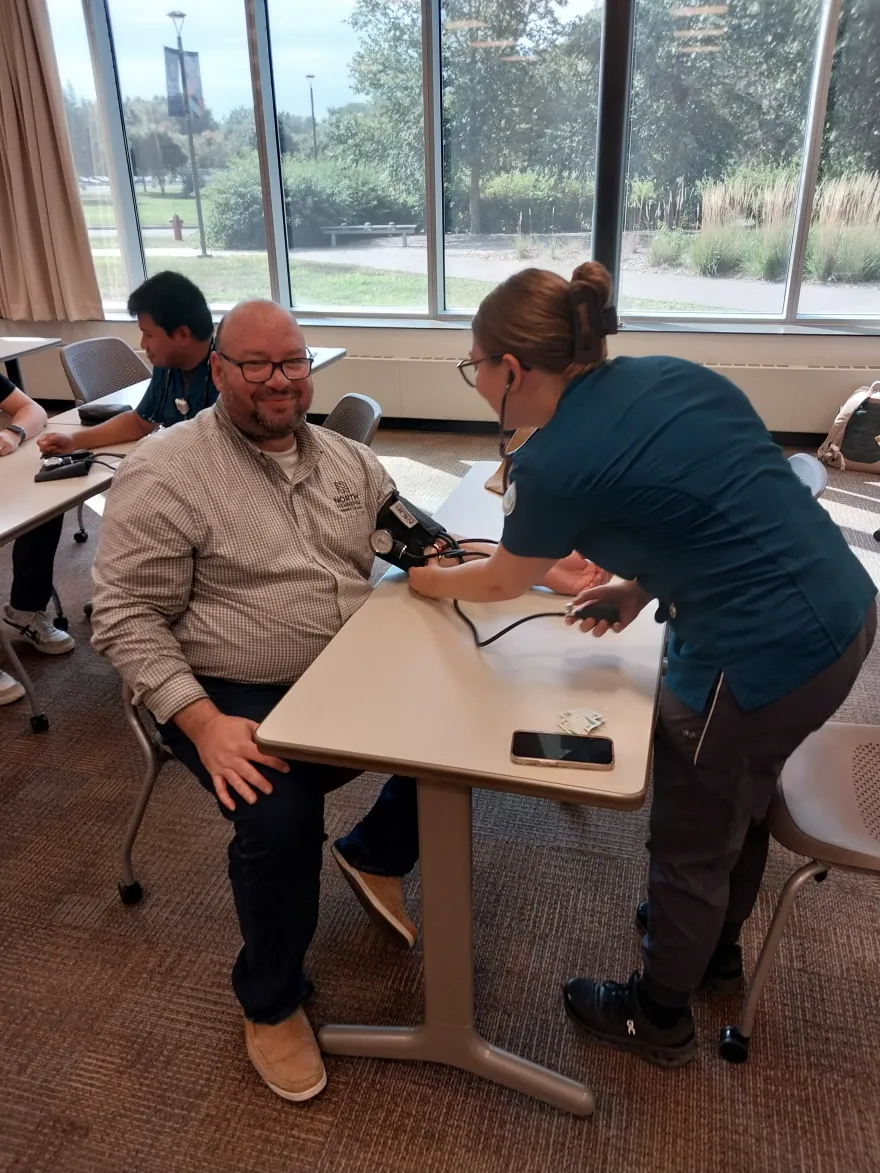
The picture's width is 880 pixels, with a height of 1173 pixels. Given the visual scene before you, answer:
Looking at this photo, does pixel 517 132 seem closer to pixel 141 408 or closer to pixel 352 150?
pixel 352 150

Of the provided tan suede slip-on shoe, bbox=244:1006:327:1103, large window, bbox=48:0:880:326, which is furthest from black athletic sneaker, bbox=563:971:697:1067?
large window, bbox=48:0:880:326

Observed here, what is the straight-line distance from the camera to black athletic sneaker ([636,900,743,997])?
5.11ft

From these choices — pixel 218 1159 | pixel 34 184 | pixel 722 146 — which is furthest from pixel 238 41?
pixel 218 1159

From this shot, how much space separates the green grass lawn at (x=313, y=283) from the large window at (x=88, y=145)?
0.05ft

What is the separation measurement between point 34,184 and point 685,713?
17.4 feet

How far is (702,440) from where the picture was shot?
1065 millimetres

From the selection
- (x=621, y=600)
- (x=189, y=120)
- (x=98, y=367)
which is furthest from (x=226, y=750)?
(x=189, y=120)

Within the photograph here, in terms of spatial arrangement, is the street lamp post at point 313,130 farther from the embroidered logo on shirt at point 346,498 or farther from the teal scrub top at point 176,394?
the embroidered logo on shirt at point 346,498

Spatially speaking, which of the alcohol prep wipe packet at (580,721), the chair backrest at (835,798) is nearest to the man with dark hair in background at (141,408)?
the alcohol prep wipe packet at (580,721)

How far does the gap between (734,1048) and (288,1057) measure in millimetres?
764

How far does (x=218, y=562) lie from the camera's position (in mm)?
1483

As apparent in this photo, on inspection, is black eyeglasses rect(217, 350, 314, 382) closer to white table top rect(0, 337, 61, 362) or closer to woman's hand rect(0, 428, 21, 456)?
woman's hand rect(0, 428, 21, 456)

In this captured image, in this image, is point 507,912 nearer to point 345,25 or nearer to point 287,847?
point 287,847

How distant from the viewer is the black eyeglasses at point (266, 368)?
1531mm
